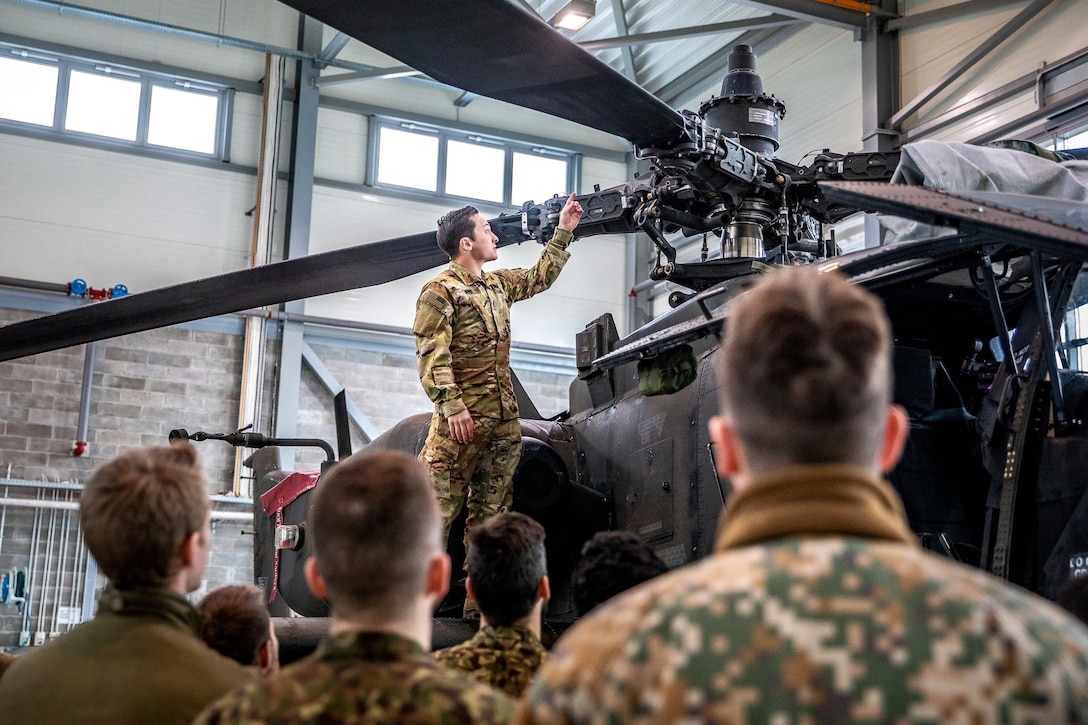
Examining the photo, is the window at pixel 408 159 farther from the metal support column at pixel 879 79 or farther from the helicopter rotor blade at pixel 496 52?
the helicopter rotor blade at pixel 496 52

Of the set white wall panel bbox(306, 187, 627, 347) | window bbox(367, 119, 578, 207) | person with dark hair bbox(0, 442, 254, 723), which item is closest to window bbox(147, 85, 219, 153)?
white wall panel bbox(306, 187, 627, 347)

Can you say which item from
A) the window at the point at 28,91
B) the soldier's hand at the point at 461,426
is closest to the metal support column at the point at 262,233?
the window at the point at 28,91

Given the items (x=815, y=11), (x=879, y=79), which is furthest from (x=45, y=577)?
(x=879, y=79)

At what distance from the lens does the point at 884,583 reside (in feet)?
3.68

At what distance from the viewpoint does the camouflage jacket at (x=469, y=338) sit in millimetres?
5375

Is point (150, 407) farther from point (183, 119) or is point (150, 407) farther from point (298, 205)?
point (183, 119)

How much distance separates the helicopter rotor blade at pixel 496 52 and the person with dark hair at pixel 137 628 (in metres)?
1.57

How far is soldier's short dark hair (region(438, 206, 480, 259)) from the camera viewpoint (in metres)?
5.66

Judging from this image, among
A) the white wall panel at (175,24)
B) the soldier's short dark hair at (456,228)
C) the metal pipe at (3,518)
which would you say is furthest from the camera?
the white wall panel at (175,24)

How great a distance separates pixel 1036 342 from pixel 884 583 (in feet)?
10.1

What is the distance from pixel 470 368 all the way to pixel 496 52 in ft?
7.10

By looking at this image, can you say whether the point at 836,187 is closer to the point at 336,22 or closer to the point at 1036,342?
the point at 1036,342

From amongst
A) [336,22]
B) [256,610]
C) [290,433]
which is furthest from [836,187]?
[290,433]

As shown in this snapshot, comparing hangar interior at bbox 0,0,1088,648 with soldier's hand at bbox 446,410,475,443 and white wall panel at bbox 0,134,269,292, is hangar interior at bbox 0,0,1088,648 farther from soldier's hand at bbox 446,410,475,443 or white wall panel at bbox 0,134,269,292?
soldier's hand at bbox 446,410,475,443
